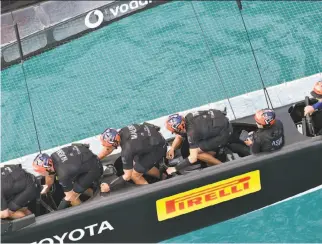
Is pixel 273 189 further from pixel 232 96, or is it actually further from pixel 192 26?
pixel 192 26

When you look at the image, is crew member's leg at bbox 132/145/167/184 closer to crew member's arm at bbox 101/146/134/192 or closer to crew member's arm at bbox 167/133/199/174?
crew member's arm at bbox 101/146/134/192

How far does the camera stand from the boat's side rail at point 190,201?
20.4ft

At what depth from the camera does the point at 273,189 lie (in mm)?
6805

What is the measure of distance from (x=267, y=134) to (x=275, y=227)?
3.54ft

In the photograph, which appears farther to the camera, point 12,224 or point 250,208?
point 250,208

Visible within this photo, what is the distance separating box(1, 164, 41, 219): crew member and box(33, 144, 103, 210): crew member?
0.16 m

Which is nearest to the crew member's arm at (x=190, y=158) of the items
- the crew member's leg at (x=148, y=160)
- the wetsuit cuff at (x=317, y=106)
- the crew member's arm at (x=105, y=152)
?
the crew member's leg at (x=148, y=160)

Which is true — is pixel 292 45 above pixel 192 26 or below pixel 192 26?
below

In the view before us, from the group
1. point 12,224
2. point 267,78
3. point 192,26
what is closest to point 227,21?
point 192,26

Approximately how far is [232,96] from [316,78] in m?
1.16

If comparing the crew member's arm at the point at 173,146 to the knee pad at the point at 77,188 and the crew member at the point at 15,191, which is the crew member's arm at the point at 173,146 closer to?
the knee pad at the point at 77,188

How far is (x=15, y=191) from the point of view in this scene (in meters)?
6.14

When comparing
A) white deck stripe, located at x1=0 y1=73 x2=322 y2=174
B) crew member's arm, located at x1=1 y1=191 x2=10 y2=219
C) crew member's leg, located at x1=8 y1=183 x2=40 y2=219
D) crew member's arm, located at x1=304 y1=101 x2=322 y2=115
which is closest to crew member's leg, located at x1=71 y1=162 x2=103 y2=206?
A: crew member's leg, located at x1=8 y1=183 x2=40 y2=219

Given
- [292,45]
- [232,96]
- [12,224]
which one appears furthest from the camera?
[292,45]
